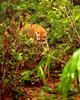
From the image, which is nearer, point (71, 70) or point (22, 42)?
point (71, 70)

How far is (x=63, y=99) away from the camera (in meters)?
2.34

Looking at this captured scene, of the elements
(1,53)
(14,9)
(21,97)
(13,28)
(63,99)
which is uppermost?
(14,9)

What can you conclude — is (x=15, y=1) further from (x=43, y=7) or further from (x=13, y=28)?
(x=13, y=28)

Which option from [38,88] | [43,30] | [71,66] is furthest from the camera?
[43,30]

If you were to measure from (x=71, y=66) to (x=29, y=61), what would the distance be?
Result: 132 inches

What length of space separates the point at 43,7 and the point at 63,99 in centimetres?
271

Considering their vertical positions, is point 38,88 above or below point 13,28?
below

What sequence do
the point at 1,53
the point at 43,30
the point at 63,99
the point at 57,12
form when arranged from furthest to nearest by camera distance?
the point at 43,30 → the point at 57,12 → the point at 1,53 → the point at 63,99

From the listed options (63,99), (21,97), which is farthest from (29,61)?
(63,99)

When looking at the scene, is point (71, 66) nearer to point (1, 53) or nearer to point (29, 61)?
point (1, 53)

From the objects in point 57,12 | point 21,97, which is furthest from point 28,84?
point 57,12

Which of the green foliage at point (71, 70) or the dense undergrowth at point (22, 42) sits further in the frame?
the dense undergrowth at point (22, 42)

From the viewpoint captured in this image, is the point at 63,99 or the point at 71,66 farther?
the point at 63,99

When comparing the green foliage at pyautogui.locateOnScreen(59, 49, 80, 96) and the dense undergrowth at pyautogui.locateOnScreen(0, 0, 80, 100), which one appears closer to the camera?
the green foliage at pyautogui.locateOnScreen(59, 49, 80, 96)
